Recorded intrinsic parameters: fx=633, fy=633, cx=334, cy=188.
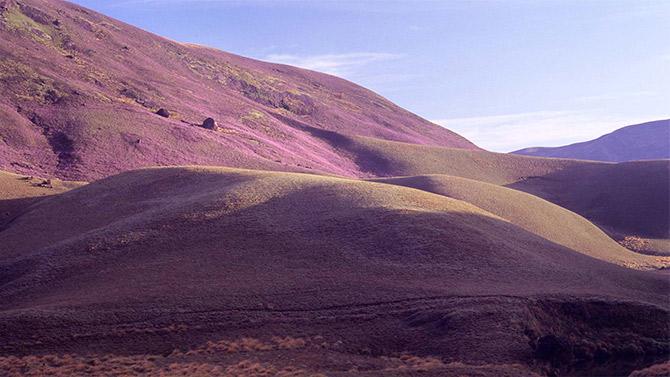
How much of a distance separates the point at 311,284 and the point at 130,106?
52.5 m

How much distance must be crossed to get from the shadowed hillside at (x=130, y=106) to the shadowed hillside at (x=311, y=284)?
2098 cm

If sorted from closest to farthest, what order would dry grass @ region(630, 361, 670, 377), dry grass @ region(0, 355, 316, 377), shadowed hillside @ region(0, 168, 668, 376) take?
dry grass @ region(630, 361, 670, 377)
dry grass @ region(0, 355, 316, 377)
shadowed hillside @ region(0, 168, 668, 376)

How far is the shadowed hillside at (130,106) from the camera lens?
61.4 metres

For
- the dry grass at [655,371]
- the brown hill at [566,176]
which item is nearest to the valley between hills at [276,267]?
the dry grass at [655,371]

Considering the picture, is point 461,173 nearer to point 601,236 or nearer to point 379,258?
point 601,236

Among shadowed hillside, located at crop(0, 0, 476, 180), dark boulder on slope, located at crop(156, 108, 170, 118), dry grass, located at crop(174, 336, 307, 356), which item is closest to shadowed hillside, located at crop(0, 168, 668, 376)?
dry grass, located at crop(174, 336, 307, 356)

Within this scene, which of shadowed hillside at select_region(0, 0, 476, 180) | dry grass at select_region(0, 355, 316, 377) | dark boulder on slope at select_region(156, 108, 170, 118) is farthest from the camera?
dark boulder on slope at select_region(156, 108, 170, 118)

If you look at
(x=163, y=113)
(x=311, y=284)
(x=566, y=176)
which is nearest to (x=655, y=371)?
(x=311, y=284)

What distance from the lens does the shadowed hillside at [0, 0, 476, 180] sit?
201ft

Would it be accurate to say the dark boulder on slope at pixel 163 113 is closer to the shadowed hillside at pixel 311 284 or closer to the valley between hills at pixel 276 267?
the valley between hills at pixel 276 267

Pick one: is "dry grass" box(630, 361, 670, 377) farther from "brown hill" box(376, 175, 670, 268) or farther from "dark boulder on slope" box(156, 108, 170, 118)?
"dark boulder on slope" box(156, 108, 170, 118)

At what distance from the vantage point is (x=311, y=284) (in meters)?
27.7

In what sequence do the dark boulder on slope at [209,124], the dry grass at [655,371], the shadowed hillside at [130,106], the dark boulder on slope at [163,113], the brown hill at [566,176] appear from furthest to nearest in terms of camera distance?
the dark boulder on slope at [209,124], the dark boulder on slope at [163,113], the brown hill at [566,176], the shadowed hillside at [130,106], the dry grass at [655,371]

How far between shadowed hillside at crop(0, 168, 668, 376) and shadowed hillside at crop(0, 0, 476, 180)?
21.0m
